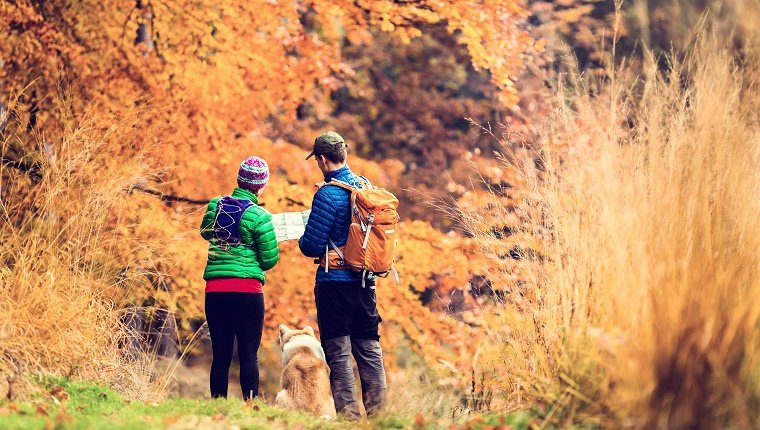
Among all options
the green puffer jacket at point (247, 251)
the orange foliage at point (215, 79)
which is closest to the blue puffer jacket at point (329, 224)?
the green puffer jacket at point (247, 251)

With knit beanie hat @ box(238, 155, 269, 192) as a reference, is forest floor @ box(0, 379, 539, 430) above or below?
below

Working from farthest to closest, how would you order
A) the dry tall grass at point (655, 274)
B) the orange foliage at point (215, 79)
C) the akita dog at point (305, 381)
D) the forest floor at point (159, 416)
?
1. the orange foliage at point (215, 79)
2. the akita dog at point (305, 381)
3. the forest floor at point (159, 416)
4. the dry tall grass at point (655, 274)

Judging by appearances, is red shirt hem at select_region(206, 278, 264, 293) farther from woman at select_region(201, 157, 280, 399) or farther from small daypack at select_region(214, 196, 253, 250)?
small daypack at select_region(214, 196, 253, 250)

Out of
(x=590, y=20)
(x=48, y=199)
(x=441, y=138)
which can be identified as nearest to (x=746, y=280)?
(x=48, y=199)

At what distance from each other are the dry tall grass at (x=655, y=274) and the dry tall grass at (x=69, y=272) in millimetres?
2585

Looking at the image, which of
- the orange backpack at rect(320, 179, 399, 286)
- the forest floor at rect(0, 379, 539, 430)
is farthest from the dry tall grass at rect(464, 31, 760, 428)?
the orange backpack at rect(320, 179, 399, 286)

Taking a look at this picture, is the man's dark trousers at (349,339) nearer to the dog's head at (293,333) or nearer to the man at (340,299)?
the man at (340,299)

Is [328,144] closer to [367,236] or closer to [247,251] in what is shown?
[367,236]

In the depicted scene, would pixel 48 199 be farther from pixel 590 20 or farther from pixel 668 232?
pixel 590 20

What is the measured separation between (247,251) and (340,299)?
73 cm

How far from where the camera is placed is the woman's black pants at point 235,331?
615 centimetres

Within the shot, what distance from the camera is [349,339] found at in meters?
5.98

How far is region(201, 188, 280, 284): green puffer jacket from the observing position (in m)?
6.13

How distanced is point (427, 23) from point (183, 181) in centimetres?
289
